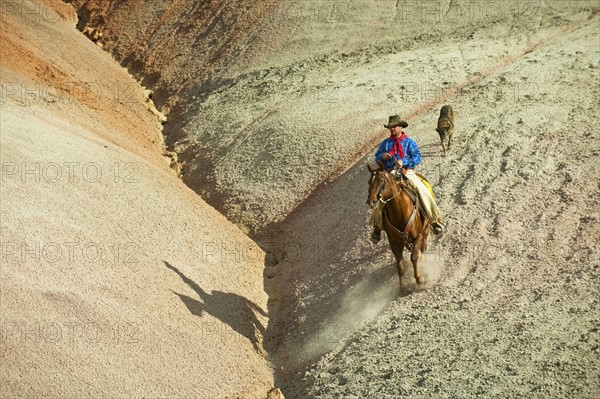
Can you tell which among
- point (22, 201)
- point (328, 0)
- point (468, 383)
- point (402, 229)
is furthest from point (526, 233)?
point (328, 0)

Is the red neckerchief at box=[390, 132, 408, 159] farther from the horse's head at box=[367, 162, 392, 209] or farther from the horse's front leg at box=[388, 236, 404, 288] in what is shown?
the horse's front leg at box=[388, 236, 404, 288]

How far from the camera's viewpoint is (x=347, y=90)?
35.9 meters

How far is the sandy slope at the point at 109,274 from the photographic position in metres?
21.3

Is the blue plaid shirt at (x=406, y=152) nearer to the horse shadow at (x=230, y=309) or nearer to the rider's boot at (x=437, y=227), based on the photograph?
the rider's boot at (x=437, y=227)

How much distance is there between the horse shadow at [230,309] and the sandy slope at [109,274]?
39 millimetres

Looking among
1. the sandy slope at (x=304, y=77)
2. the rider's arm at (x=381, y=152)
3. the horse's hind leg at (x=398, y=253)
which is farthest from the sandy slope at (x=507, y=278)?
the sandy slope at (x=304, y=77)

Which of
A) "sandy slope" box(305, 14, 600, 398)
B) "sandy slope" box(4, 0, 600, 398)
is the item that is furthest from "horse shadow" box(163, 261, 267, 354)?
"sandy slope" box(305, 14, 600, 398)

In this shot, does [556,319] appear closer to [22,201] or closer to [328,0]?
[22,201]

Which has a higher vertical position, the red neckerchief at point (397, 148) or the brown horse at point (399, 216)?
the red neckerchief at point (397, 148)

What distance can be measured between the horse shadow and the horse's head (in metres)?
5.06

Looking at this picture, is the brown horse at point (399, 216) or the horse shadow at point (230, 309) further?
the horse shadow at point (230, 309)

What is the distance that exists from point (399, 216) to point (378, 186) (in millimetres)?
1448

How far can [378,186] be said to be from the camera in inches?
849

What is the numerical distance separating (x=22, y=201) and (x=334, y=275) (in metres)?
8.09
